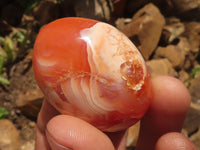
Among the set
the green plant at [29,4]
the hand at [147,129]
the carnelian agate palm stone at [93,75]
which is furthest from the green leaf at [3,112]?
the green plant at [29,4]

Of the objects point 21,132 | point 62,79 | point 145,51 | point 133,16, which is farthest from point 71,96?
point 133,16

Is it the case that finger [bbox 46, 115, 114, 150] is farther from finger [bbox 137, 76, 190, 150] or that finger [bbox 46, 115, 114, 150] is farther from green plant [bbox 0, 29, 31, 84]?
green plant [bbox 0, 29, 31, 84]

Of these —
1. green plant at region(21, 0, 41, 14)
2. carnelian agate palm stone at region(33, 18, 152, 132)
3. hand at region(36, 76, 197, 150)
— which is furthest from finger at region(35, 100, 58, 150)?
green plant at region(21, 0, 41, 14)

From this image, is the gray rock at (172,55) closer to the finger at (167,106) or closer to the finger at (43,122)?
the finger at (167,106)

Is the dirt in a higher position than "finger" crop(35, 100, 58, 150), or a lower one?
lower

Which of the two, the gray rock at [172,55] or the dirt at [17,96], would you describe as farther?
the gray rock at [172,55]

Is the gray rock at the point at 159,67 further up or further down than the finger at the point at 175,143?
further down

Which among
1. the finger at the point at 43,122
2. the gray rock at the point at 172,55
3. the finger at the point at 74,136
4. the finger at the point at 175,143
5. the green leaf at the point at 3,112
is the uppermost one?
the finger at the point at 74,136
